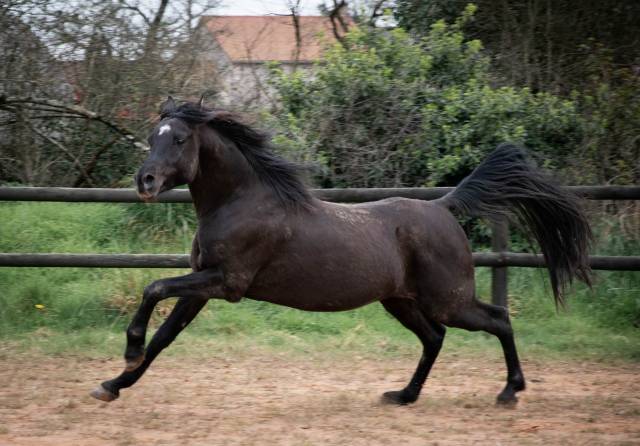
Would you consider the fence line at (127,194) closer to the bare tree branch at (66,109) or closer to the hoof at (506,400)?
the hoof at (506,400)

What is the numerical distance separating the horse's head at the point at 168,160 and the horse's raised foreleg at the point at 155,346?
75 centimetres

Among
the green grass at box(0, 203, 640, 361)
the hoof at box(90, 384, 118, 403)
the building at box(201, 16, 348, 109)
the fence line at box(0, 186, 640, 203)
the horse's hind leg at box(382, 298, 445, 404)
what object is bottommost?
the green grass at box(0, 203, 640, 361)

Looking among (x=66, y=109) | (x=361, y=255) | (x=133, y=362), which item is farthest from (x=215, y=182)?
(x=66, y=109)

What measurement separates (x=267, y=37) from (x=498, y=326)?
9.78 metres

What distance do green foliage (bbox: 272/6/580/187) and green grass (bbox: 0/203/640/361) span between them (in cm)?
158

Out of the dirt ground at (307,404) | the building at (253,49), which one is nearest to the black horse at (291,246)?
the dirt ground at (307,404)

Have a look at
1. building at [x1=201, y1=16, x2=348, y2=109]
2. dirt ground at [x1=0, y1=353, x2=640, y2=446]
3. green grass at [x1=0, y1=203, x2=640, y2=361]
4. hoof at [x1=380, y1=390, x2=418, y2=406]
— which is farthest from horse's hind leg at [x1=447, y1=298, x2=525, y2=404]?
building at [x1=201, y1=16, x2=348, y2=109]

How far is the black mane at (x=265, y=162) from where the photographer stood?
5219 mm

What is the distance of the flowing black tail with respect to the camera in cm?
582

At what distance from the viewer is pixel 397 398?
545 centimetres

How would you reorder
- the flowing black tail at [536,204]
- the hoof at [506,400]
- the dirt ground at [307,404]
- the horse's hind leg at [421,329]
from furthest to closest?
the flowing black tail at [536,204]
the horse's hind leg at [421,329]
the hoof at [506,400]
the dirt ground at [307,404]

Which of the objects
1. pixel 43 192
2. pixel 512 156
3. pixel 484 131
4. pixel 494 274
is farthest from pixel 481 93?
pixel 43 192

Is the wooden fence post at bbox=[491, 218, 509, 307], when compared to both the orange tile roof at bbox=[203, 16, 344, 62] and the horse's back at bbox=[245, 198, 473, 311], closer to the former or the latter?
the horse's back at bbox=[245, 198, 473, 311]

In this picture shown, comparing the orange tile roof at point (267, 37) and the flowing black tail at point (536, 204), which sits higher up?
the orange tile roof at point (267, 37)
